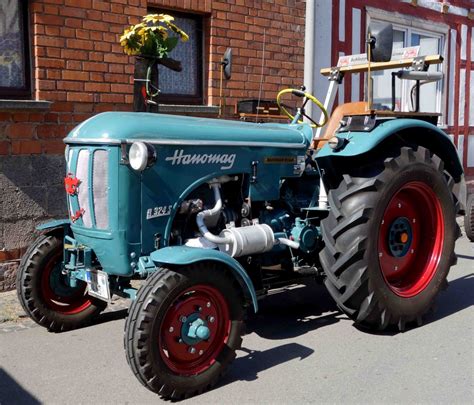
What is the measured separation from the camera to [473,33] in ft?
38.5

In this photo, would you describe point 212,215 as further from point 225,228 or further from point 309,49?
point 309,49

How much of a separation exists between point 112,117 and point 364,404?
229 centimetres

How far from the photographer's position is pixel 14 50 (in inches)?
231

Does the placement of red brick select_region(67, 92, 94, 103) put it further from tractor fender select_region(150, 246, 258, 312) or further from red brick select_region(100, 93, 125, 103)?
tractor fender select_region(150, 246, 258, 312)

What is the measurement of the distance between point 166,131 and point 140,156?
0.37 metres

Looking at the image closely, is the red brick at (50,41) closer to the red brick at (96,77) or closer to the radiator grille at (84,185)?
the red brick at (96,77)

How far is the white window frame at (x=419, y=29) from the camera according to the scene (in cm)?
980

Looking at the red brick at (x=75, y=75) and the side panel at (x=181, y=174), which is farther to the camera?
the red brick at (x=75, y=75)

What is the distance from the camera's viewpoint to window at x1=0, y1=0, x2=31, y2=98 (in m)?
5.77

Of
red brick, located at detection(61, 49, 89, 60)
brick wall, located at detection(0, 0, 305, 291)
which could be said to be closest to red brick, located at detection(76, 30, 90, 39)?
brick wall, located at detection(0, 0, 305, 291)

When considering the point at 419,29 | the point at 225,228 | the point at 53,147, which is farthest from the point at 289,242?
the point at 419,29

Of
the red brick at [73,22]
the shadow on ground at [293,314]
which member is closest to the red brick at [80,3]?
the red brick at [73,22]

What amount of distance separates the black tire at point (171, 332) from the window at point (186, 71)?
3849mm

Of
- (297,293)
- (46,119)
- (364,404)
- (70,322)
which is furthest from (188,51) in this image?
(364,404)
